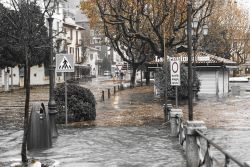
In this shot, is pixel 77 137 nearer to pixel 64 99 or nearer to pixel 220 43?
pixel 64 99

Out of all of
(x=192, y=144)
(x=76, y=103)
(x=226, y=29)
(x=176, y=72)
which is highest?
(x=226, y=29)

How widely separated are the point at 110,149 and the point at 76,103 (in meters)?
6.95

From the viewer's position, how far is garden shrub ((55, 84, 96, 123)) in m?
20.7

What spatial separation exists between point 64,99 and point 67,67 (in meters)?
2.48

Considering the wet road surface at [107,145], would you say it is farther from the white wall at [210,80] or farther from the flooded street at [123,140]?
the white wall at [210,80]

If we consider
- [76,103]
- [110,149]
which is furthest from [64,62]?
[110,149]

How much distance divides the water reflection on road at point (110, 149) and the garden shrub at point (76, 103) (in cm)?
232

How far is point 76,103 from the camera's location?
20781 mm

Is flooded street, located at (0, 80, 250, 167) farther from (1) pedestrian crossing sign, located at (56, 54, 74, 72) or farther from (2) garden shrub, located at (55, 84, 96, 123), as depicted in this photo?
(1) pedestrian crossing sign, located at (56, 54, 74, 72)

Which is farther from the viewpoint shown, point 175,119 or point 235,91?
point 235,91

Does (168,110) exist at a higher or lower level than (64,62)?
lower

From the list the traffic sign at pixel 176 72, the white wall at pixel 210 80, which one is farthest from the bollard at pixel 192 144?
the white wall at pixel 210 80

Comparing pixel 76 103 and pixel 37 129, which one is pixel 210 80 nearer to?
pixel 76 103

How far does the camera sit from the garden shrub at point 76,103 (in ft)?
68.0
